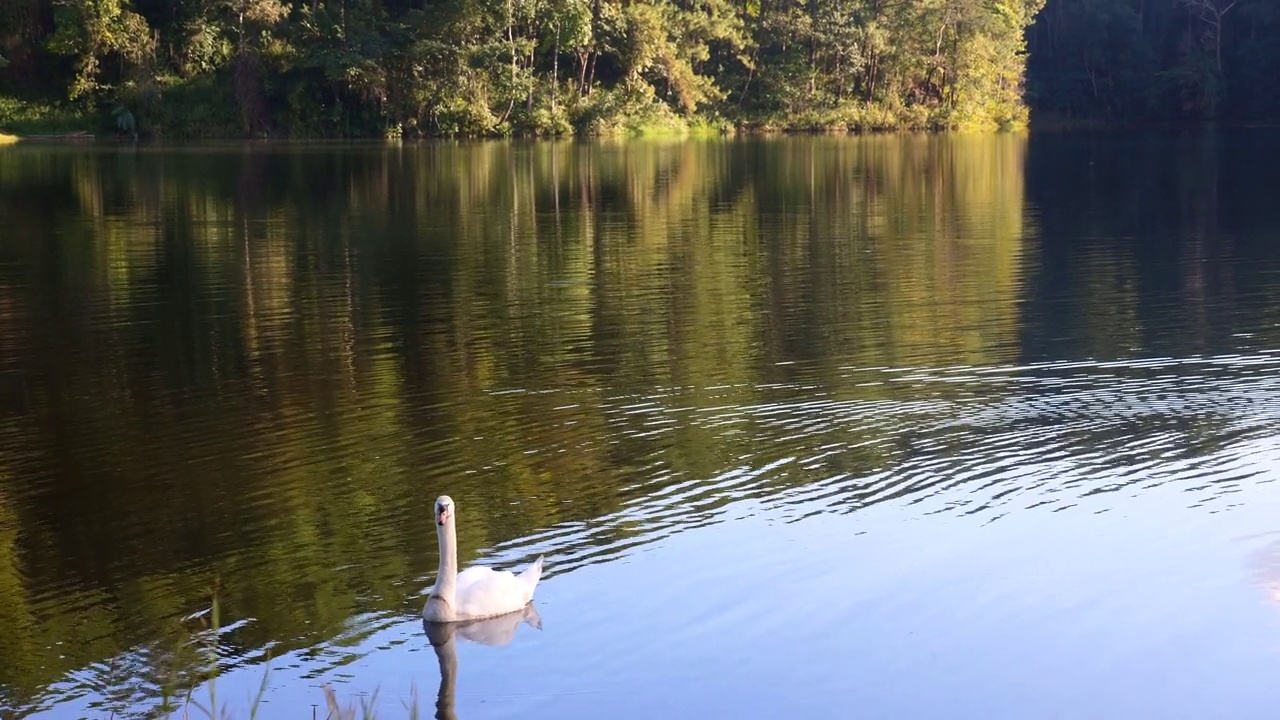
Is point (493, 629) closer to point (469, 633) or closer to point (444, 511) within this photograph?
point (469, 633)

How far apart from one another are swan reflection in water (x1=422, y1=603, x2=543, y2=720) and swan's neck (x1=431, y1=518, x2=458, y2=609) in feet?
0.50

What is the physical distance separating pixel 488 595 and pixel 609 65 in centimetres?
6622

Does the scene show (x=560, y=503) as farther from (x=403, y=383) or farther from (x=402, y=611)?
(x=403, y=383)

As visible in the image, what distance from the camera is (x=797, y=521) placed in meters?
9.52

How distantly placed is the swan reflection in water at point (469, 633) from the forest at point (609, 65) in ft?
184

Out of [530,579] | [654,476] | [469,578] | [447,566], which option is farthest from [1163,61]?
[447,566]

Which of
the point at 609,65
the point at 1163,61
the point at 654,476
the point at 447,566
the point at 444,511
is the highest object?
the point at 1163,61

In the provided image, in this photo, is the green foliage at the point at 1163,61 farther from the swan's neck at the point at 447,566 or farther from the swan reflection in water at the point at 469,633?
the swan's neck at the point at 447,566

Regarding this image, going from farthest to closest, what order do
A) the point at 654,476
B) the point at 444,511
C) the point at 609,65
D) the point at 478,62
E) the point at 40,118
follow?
the point at 609,65 < the point at 478,62 < the point at 40,118 < the point at 654,476 < the point at 444,511

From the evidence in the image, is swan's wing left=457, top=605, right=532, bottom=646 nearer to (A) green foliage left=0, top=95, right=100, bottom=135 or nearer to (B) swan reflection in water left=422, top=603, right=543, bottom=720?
(B) swan reflection in water left=422, top=603, right=543, bottom=720

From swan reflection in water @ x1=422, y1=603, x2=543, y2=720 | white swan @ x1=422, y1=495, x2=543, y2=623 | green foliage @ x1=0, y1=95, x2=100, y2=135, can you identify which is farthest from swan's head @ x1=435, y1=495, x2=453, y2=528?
green foliage @ x1=0, y1=95, x2=100, y2=135

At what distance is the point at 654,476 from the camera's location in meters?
10.6

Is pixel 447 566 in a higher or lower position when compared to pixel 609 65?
lower

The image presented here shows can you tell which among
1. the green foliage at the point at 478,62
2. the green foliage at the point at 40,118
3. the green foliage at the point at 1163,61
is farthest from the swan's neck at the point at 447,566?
the green foliage at the point at 1163,61
